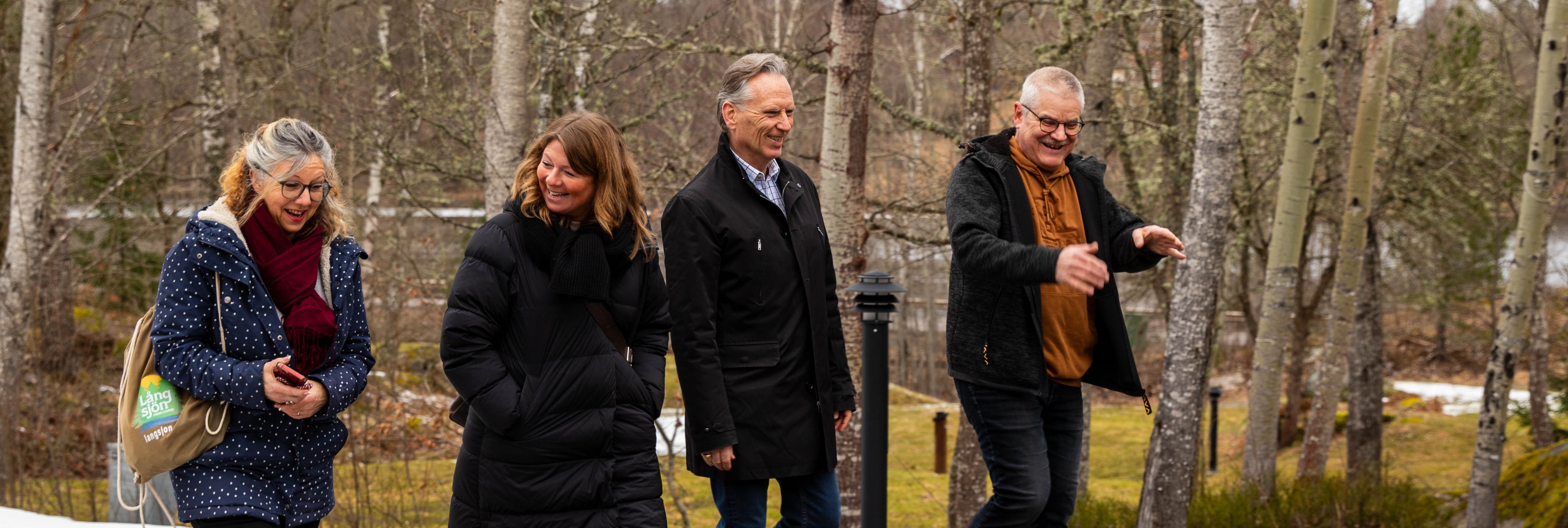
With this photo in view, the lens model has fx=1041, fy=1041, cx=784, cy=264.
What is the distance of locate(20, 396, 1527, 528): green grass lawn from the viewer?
612cm

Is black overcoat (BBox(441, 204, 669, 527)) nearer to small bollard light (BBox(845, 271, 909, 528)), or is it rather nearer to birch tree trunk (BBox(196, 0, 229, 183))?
small bollard light (BBox(845, 271, 909, 528))

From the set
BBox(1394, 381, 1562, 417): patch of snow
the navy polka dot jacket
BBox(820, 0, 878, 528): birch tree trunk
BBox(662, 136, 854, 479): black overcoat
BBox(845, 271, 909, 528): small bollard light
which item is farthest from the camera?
BBox(1394, 381, 1562, 417): patch of snow

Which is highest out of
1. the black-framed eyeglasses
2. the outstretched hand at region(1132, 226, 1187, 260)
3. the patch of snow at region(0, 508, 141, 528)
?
the black-framed eyeglasses

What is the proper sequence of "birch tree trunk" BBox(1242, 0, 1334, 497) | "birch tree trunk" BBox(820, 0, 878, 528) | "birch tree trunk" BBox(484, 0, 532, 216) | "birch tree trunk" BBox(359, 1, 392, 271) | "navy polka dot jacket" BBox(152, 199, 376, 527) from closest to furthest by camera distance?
"navy polka dot jacket" BBox(152, 199, 376, 527)
"birch tree trunk" BBox(820, 0, 878, 528)
"birch tree trunk" BBox(484, 0, 532, 216)
"birch tree trunk" BBox(1242, 0, 1334, 497)
"birch tree trunk" BBox(359, 1, 392, 271)

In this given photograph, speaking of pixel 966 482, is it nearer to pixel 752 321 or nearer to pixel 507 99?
pixel 507 99

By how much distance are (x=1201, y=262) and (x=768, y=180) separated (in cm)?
271

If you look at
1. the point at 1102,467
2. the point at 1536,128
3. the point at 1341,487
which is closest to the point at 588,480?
the point at 1341,487

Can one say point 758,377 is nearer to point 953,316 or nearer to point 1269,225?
point 953,316

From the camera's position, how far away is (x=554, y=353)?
2.61 metres

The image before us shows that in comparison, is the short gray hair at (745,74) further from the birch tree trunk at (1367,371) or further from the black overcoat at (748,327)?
the birch tree trunk at (1367,371)

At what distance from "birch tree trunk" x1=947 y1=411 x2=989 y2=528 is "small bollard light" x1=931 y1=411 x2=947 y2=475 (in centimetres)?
403

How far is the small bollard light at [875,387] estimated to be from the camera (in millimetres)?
3504

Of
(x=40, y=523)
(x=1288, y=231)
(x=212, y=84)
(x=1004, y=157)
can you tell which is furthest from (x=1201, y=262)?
(x=212, y=84)

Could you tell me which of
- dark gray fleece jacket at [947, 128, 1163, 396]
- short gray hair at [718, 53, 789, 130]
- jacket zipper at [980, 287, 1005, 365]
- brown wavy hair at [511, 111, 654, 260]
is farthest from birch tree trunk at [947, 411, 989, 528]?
brown wavy hair at [511, 111, 654, 260]
